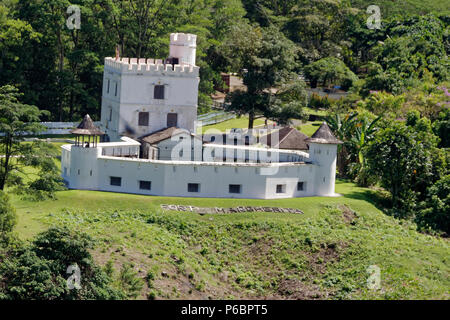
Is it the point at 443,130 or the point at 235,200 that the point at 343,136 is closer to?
A: the point at 443,130

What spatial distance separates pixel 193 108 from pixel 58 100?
18.6m

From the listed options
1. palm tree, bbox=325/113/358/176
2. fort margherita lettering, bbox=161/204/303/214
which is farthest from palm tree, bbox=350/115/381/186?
fort margherita lettering, bbox=161/204/303/214

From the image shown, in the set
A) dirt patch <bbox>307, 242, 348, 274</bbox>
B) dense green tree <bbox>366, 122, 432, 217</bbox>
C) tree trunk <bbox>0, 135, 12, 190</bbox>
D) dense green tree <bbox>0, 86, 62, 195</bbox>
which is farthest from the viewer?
dense green tree <bbox>366, 122, 432, 217</bbox>

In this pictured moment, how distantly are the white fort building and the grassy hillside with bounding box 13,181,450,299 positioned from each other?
1319mm

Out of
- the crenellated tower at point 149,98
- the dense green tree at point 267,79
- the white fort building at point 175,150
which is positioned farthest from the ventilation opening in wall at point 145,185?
the dense green tree at point 267,79

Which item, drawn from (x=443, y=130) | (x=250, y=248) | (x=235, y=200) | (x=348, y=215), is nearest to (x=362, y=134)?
(x=443, y=130)

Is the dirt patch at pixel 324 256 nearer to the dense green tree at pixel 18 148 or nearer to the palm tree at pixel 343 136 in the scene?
the dense green tree at pixel 18 148

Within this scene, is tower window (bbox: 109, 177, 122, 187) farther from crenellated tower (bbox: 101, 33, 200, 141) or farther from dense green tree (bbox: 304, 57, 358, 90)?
dense green tree (bbox: 304, 57, 358, 90)

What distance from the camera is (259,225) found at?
161 feet

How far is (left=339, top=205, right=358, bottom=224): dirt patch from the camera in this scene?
52.0 meters

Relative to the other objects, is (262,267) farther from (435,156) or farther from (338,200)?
(435,156)

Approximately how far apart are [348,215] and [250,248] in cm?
817

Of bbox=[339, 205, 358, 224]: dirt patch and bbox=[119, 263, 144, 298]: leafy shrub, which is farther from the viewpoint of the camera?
bbox=[339, 205, 358, 224]: dirt patch
